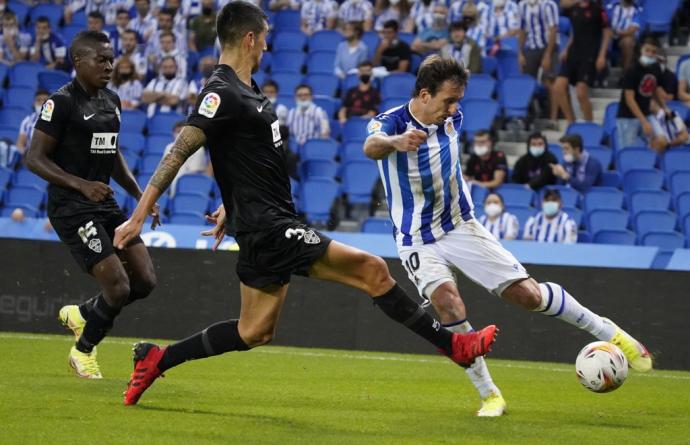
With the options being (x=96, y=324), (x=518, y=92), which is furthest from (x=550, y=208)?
(x=96, y=324)

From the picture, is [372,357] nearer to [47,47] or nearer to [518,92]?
[518,92]

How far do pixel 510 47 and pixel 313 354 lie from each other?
7884 millimetres

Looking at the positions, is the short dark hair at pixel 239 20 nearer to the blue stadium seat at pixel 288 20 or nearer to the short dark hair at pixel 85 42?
the short dark hair at pixel 85 42

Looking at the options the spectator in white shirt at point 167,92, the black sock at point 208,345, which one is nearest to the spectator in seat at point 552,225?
the spectator in white shirt at point 167,92

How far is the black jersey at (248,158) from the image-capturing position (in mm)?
7117

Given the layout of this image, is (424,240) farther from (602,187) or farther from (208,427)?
(602,187)

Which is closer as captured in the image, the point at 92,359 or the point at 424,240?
the point at 424,240

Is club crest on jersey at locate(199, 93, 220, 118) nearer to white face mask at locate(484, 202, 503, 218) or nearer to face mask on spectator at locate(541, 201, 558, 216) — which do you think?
white face mask at locate(484, 202, 503, 218)

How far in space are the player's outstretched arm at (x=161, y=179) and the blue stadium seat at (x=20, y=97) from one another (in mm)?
14179

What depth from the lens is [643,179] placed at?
52.2 ft

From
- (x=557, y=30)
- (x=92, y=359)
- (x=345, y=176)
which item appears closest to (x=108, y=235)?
(x=92, y=359)

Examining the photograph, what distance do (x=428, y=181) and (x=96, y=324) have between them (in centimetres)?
286

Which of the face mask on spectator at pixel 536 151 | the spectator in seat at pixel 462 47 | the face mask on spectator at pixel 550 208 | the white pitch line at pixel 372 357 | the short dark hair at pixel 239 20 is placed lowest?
the white pitch line at pixel 372 357

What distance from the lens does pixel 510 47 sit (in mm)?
18719
